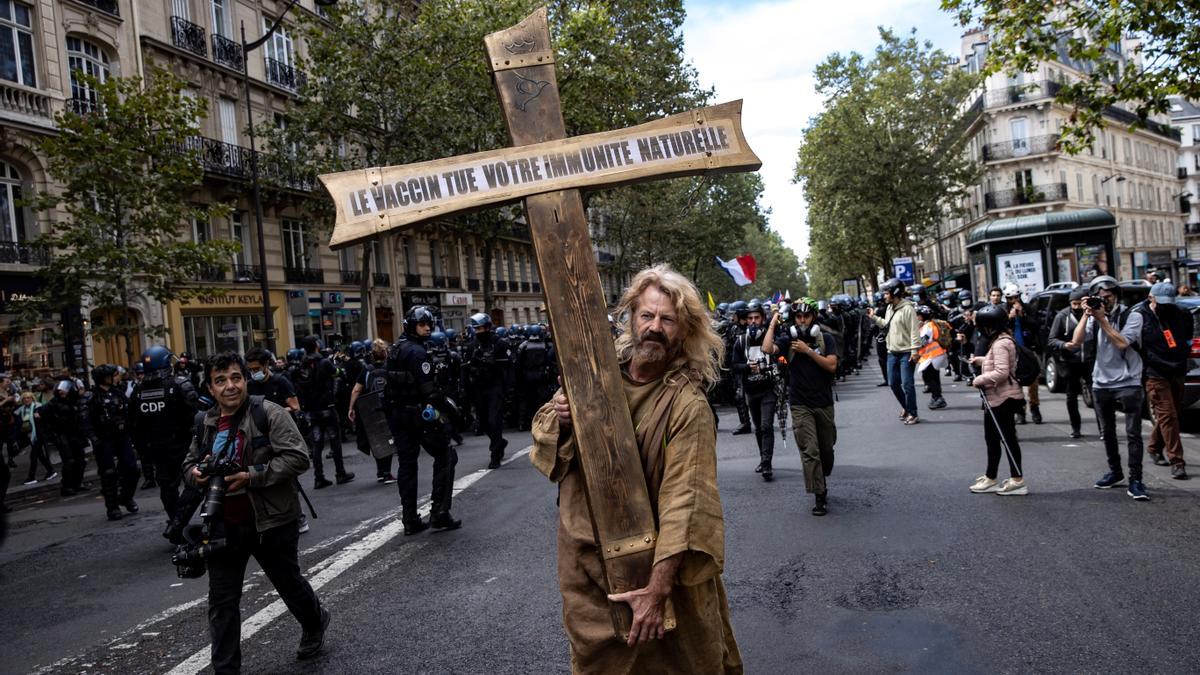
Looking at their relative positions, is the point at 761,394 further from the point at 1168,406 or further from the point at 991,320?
the point at 1168,406

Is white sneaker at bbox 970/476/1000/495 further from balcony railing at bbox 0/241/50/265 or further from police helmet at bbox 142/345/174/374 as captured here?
balcony railing at bbox 0/241/50/265

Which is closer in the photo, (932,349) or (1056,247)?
(932,349)

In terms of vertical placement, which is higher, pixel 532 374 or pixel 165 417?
pixel 165 417

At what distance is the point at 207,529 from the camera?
4.25 meters

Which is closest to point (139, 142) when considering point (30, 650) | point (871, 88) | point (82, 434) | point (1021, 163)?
point (82, 434)

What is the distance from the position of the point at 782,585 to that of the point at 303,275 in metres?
26.6

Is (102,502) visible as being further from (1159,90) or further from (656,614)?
(1159,90)

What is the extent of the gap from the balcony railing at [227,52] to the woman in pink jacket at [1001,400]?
24311 mm

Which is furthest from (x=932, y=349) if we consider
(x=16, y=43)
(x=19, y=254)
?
(x=16, y=43)

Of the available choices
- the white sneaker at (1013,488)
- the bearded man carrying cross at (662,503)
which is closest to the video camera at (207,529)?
the bearded man carrying cross at (662,503)

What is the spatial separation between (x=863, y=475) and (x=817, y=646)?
4.71 m

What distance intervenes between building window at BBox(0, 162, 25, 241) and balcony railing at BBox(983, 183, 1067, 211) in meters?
51.3

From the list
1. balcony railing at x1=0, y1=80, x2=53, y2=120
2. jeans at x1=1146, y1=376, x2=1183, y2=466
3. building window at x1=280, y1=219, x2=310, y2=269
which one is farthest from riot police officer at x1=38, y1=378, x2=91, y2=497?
building window at x1=280, y1=219, x2=310, y2=269

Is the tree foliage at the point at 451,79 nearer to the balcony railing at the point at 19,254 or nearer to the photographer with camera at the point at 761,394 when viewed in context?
the balcony railing at the point at 19,254
